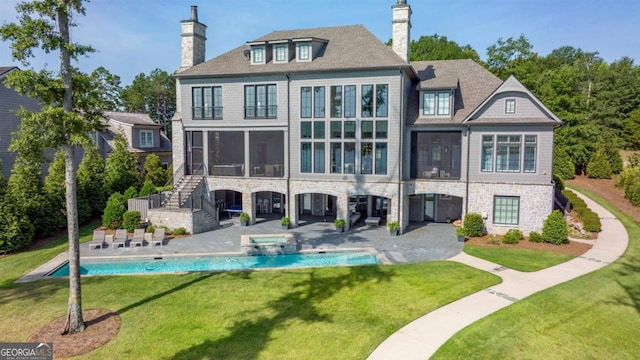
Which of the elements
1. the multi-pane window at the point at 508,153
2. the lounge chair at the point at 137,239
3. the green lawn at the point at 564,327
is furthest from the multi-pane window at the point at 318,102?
the green lawn at the point at 564,327

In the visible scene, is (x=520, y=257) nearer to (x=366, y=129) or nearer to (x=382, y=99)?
(x=366, y=129)

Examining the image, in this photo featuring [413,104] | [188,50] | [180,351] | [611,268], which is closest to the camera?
[180,351]

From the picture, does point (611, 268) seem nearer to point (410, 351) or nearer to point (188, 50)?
point (410, 351)

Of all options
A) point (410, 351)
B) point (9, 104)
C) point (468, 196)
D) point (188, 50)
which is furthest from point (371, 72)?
point (9, 104)

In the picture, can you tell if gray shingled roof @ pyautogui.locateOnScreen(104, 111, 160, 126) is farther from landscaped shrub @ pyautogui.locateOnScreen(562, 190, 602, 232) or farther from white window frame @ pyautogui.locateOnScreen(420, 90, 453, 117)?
landscaped shrub @ pyautogui.locateOnScreen(562, 190, 602, 232)

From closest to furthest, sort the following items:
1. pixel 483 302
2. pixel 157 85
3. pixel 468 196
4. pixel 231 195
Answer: pixel 483 302 → pixel 468 196 → pixel 231 195 → pixel 157 85
